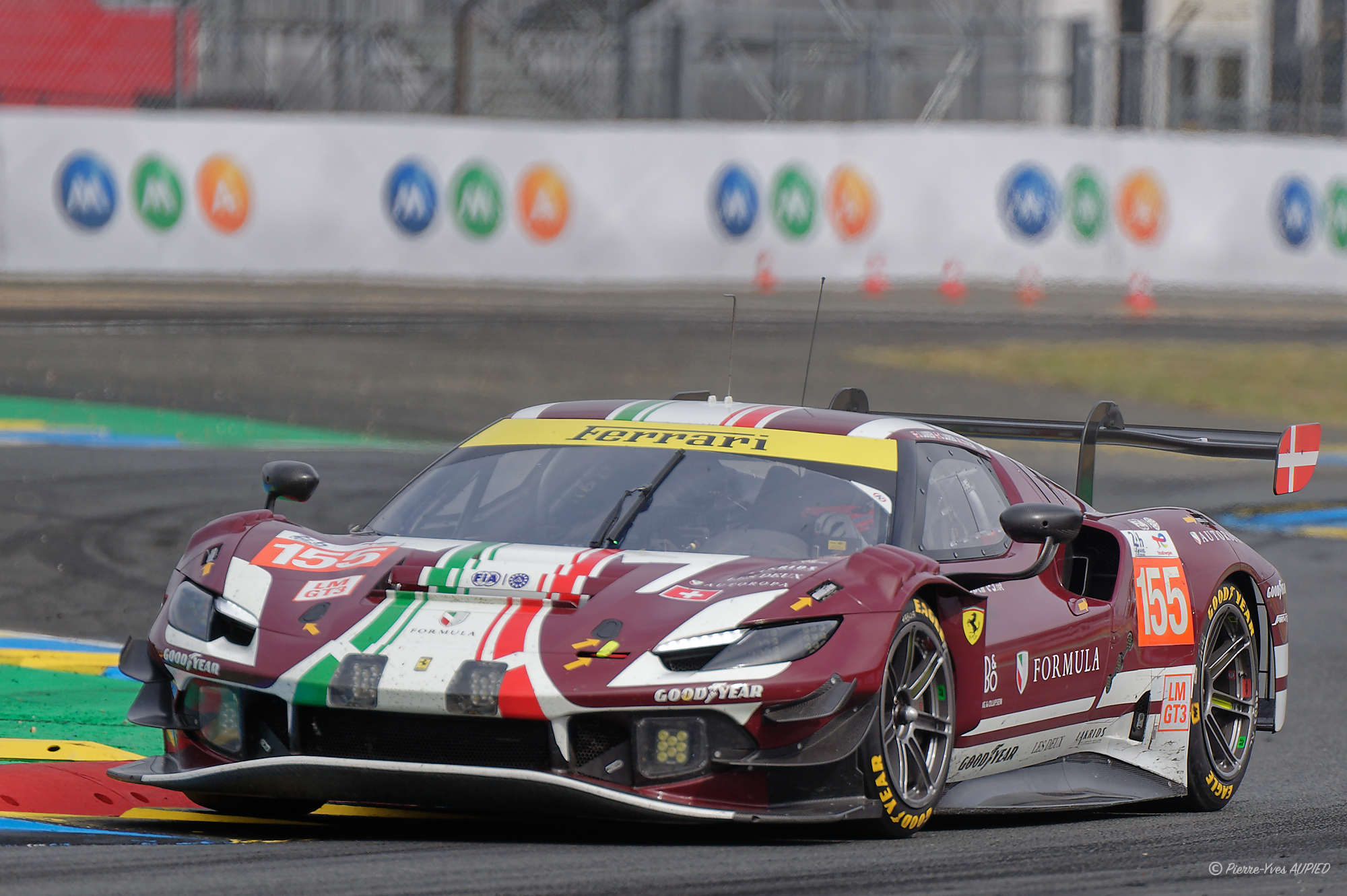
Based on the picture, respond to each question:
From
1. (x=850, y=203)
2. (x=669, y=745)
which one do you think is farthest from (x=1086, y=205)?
(x=669, y=745)

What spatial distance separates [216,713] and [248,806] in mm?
473

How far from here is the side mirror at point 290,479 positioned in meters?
6.48

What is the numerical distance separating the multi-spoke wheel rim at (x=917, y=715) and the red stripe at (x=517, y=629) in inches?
35.7

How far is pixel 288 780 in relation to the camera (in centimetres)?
528

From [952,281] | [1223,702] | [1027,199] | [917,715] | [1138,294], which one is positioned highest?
[1027,199]

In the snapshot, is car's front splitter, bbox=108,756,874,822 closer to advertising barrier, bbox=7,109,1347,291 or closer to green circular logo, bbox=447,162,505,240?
advertising barrier, bbox=7,109,1347,291

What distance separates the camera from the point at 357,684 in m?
5.22

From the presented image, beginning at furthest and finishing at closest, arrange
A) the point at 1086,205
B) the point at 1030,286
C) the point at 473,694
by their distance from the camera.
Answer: the point at 1030,286
the point at 1086,205
the point at 473,694

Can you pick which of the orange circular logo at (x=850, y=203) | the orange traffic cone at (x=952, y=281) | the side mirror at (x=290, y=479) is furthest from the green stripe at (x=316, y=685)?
the orange traffic cone at (x=952, y=281)

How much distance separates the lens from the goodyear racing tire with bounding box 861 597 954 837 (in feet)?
18.0

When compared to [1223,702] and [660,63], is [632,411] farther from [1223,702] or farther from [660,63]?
[660,63]

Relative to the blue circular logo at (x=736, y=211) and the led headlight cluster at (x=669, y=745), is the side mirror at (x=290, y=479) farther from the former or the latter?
the blue circular logo at (x=736, y=211)

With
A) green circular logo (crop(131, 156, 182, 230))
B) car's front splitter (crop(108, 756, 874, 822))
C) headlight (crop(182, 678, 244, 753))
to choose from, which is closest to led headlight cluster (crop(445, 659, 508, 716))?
car's front splitter (crop(108, 756, 874, 822))

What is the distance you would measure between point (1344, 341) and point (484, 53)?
439 inches
